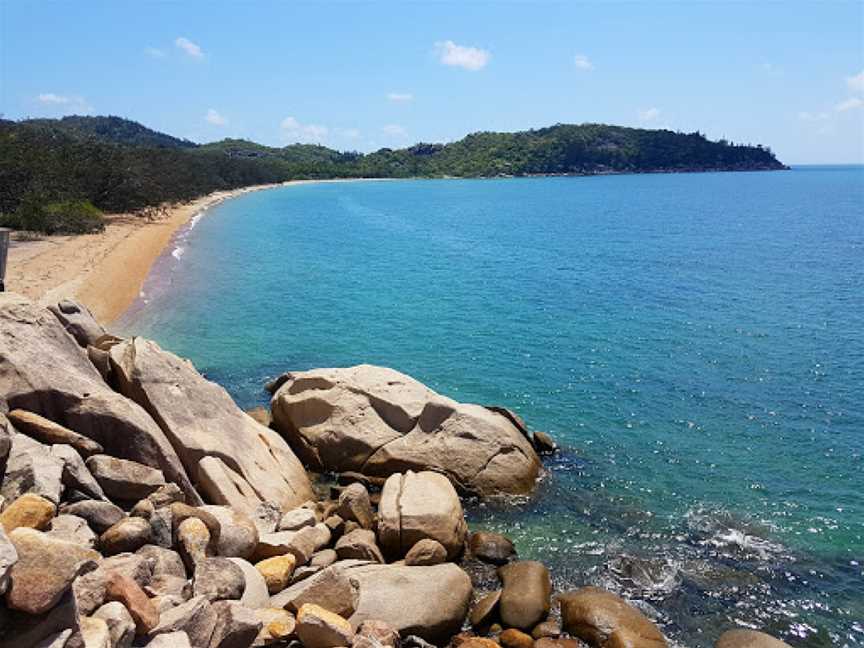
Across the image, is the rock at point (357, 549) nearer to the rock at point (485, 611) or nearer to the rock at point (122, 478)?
the rock at point (485, 611)

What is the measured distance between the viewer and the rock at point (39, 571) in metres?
7.29

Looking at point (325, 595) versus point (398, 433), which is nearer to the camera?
point (325, 595)

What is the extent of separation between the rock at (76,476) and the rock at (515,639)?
7.51 m

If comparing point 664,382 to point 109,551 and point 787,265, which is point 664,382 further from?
point 787,265

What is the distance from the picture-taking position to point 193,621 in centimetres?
952

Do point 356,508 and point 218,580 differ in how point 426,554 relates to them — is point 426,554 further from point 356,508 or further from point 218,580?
point 218,580

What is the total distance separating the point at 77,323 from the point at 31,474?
870 centimetres

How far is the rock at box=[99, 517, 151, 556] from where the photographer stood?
1152 centimetres

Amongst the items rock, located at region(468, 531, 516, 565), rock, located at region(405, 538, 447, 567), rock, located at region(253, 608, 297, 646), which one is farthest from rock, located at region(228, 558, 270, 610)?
rock, located at region(468, 531, 516, 565)

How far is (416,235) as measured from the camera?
84.6 m

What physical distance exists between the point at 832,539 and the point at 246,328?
2743cm

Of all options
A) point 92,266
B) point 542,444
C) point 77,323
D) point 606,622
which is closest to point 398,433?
point 542,444

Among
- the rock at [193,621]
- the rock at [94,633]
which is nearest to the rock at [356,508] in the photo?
the rock at [193,621]

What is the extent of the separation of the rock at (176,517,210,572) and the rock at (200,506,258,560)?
0.42m
